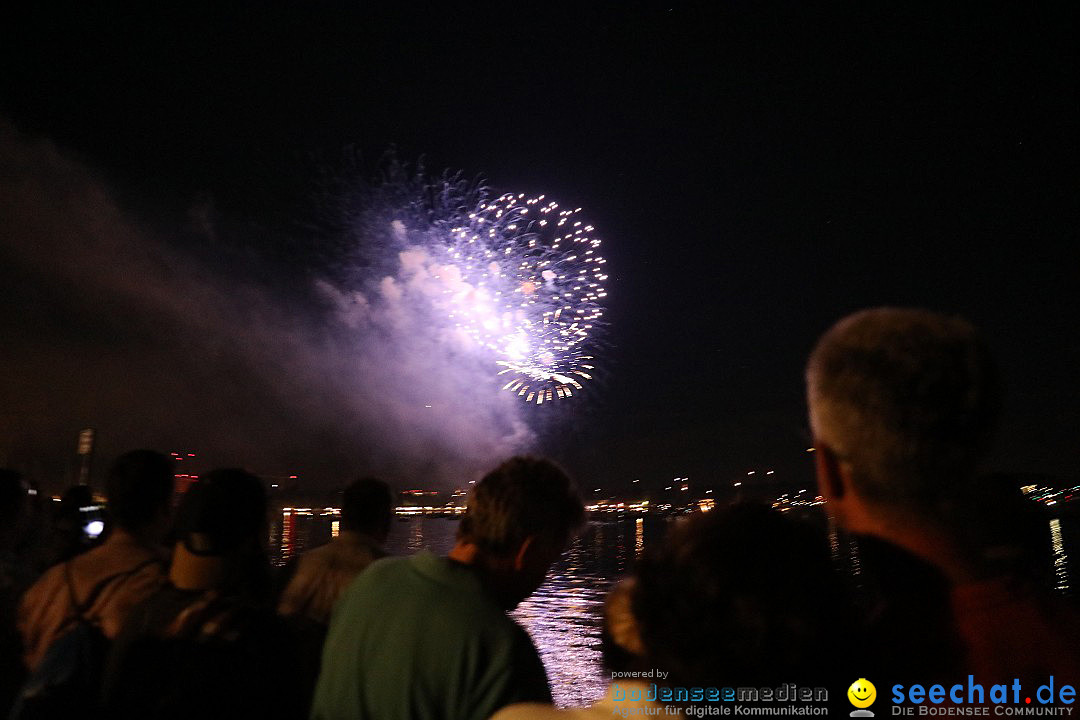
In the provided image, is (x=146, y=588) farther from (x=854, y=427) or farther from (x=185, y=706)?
(x=854, y=427)

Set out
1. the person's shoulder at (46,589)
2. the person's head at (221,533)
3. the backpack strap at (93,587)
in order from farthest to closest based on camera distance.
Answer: the person's shoulder at (46,589)
the backpack strap at (93,587)
the person's head at (221,533)

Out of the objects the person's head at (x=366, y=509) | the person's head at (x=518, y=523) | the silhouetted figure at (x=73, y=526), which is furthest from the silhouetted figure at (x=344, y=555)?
the silhouetted figure at (x=73, y=526)

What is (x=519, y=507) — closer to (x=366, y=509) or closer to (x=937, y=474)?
(x=937, y=474)

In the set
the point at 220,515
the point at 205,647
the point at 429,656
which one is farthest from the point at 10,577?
the point at 429,656

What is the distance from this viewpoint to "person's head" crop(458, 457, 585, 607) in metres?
2.75

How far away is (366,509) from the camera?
194 inches

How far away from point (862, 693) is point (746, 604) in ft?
1.23

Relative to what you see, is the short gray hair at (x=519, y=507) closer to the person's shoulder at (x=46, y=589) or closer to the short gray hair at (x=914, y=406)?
the short gray hair at (x=914, y=406)

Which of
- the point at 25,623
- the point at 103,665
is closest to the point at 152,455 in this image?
the point at 25,623

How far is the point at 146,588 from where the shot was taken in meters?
3.56

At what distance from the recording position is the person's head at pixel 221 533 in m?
2.94

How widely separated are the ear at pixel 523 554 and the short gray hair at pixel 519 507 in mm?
19

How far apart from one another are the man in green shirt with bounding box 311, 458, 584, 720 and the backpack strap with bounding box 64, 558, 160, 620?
157 centimetres

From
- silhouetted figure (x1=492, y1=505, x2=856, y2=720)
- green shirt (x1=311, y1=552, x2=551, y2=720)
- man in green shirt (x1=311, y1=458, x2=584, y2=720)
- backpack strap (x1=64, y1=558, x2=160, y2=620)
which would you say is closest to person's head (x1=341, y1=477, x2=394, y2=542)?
backpack strap (x1=64, y1=558, x2=160, y2=620)
